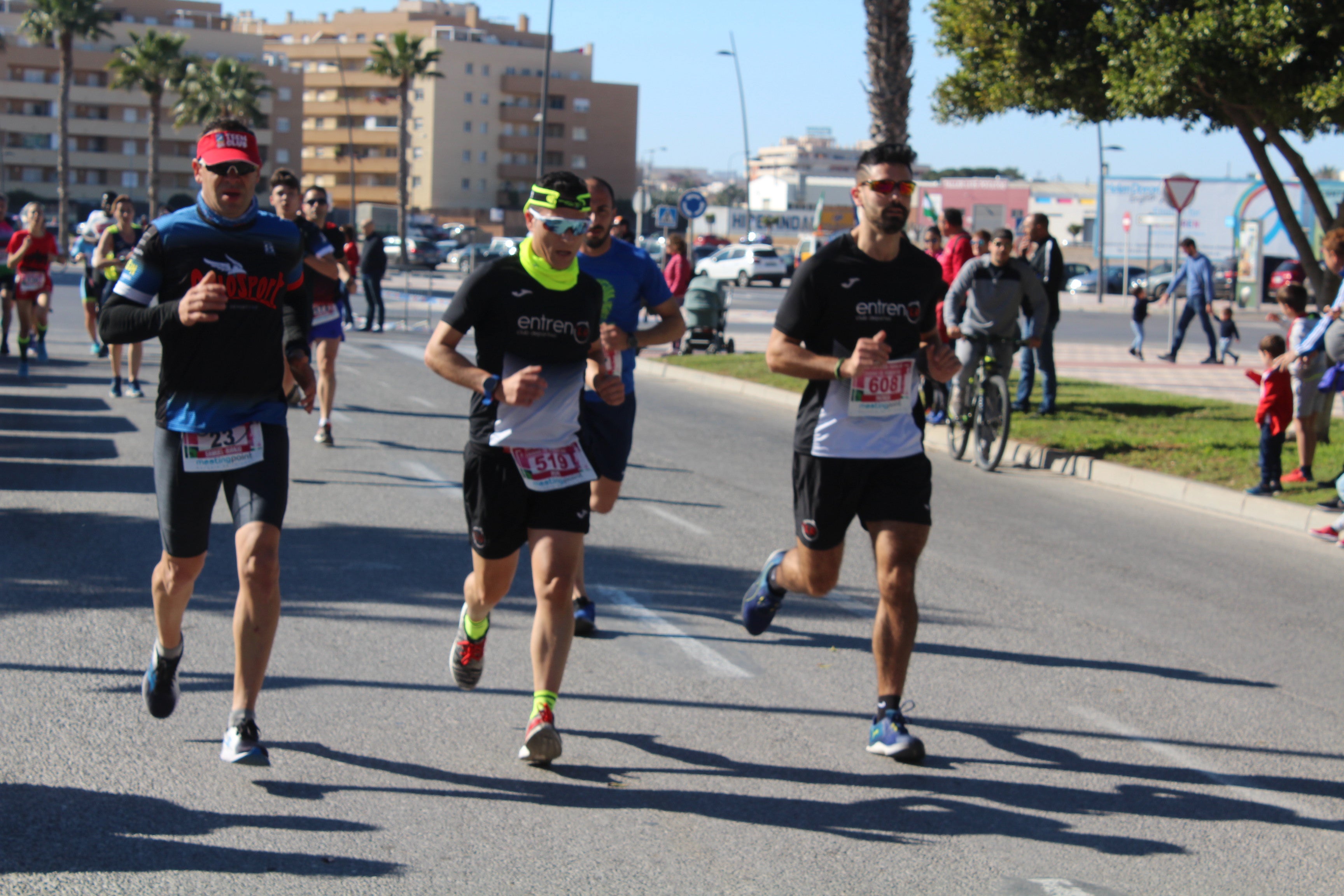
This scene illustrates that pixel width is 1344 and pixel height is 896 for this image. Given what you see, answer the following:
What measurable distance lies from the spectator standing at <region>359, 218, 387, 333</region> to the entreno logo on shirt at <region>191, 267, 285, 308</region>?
20.3m

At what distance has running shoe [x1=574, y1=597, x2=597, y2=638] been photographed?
6301 mm

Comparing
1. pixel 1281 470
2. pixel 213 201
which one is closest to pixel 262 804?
pixel 213 201

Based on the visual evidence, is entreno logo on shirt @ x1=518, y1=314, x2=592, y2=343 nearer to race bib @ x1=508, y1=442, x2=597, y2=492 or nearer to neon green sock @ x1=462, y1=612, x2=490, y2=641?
race bib @ x1=508, y1=442, x2=597, y2=492

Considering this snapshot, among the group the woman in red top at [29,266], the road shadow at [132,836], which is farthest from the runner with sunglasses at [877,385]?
the woman in red top at [29,266]

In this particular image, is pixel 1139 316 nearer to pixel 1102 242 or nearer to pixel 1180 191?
pixel 1180 191

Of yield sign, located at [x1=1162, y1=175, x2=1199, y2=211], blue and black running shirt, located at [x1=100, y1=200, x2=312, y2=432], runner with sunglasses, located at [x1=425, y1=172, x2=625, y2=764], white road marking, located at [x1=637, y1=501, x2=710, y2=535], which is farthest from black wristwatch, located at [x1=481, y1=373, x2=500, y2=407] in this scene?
yield sign, located at [x1=1162, y1=175, x2=1199, y2=211]

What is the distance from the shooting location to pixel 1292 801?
4516 mm

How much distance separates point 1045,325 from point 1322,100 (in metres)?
2.97

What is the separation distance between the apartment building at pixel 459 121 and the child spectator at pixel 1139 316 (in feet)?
309

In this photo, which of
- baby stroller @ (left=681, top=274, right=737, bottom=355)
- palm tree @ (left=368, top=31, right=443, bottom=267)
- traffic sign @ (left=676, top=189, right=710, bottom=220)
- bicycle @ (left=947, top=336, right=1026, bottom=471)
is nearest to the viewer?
bicycle @ (left=947, top=336, right=1026, bottom=471)

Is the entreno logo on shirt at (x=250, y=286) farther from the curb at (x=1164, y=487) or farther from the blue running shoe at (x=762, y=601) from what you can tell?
the curb at (x=1164, y=487)

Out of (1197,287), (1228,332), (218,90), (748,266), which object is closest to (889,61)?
(1197,287)

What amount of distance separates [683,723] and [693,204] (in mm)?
24330

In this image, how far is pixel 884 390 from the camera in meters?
5.02
